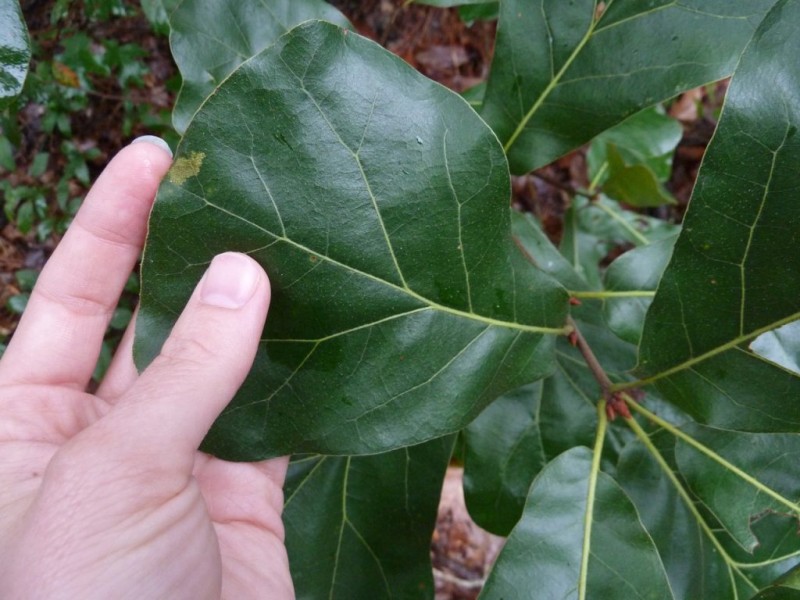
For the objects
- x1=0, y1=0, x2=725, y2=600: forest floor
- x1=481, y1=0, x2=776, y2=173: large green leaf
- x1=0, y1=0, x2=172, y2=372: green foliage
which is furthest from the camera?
x1=0, y1=0, x2=725, y2=600: forest floor

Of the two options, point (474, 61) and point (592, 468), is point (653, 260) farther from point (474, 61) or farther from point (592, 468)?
point (474, 61)

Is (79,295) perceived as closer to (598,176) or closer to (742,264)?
(742,264)

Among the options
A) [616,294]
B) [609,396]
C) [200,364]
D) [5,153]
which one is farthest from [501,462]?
[5,153]

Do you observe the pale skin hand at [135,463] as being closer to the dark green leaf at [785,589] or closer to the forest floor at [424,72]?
the dark green leaf at [785,589]

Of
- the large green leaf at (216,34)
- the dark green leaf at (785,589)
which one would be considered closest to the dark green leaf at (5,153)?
the large green leaf at (216,34)

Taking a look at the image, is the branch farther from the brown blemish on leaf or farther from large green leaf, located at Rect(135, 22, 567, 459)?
the brown blemish on leaf

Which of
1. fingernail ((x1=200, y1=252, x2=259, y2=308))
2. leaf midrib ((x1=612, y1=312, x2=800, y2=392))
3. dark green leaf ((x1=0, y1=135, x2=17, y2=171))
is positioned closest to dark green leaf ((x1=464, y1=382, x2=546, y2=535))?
leaf midrib ((x1=612, y1=312, x2=800, y2=392))

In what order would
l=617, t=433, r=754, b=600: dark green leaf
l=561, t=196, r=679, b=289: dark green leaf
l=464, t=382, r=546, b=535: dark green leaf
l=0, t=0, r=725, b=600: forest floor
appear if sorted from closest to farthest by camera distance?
l=617, t=433, r=754, b=600: dark green leaf < l=464, t=382, r=546, b=535: dark green leaf < l=561, t=196, r=679, b=289: dark green leaf < l=0, t=0, r=725, b=600: forest floor
